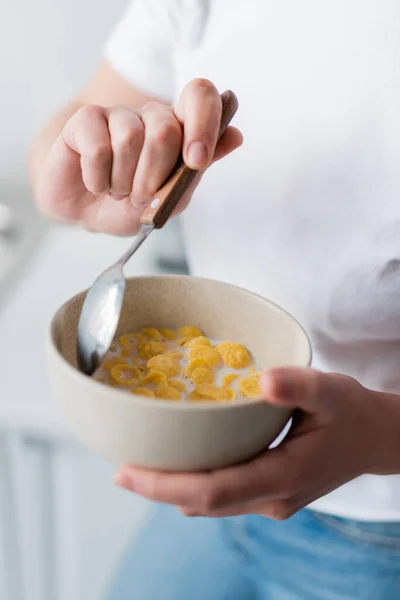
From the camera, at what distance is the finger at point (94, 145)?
45cm

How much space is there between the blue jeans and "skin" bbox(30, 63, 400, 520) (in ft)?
0.64

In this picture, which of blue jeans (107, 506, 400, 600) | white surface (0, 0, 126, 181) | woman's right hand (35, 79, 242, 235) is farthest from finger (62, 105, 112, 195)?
white surface (0, 0, 126, 181)

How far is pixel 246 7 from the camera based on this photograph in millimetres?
583

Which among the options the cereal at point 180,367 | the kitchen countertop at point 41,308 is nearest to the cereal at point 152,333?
the cereal at point 180,367

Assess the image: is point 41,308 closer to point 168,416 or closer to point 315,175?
point 315,175

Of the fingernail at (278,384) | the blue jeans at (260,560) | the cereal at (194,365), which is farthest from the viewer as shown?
the blue jeans at (260,560)

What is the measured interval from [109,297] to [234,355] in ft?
0.31

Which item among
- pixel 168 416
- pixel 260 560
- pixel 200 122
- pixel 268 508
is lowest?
pixel 260 560

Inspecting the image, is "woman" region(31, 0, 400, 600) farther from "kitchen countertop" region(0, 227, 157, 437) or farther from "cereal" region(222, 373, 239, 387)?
"kitchen countertop" region(0, 227, 157, 437)

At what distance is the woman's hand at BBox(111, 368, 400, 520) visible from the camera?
36 centimetres

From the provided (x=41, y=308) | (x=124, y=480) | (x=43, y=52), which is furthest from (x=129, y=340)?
(x=43, y=52)

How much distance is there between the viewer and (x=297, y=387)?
35 cm

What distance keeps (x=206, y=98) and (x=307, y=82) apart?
0.15m

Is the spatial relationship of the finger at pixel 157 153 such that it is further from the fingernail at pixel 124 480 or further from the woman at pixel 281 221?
the fingernail at pixel 124 480
